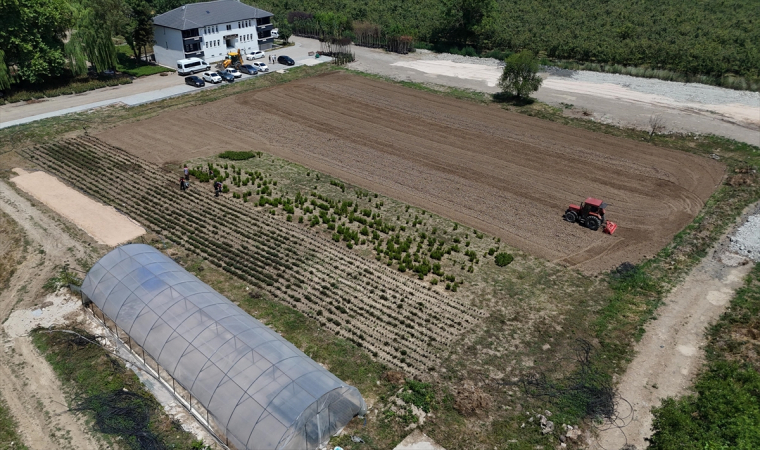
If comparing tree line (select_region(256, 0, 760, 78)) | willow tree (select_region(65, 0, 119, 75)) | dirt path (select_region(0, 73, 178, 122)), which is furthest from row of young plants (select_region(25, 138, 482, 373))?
tree line (select_region(256, 0, 760, 78))

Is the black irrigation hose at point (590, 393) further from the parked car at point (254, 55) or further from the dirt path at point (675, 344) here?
the parked car at point (254, 55)

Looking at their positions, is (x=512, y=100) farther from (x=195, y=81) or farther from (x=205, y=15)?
(x=205, y=15)

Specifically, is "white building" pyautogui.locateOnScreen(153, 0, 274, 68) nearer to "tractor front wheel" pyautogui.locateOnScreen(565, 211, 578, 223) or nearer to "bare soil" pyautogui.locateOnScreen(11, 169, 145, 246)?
"bare soil" pyautogui.locateOnScreen(11, 169, 145, 246)

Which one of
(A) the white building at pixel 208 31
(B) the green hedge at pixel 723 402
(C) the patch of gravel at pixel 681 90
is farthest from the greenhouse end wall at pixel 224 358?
(C) the patch of gravel at pixel 681 90

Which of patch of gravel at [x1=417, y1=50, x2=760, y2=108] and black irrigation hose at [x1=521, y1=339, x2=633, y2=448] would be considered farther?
patch of gravel at [x1=417, y1=50, x2=760, y2=108]

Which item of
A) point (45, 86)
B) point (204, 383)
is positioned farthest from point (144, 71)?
point (204, 383)

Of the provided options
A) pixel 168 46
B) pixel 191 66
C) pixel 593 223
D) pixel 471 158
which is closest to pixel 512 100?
pixel 471 158
